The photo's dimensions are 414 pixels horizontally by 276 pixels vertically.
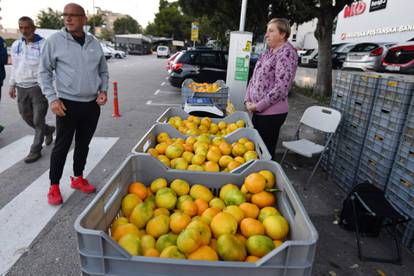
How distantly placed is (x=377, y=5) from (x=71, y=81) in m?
24.4

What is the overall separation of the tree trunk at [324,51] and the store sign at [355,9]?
15884mm

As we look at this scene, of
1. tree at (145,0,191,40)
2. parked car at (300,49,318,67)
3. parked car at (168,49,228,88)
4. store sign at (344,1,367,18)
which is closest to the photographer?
parked car at (168,49,228,88)

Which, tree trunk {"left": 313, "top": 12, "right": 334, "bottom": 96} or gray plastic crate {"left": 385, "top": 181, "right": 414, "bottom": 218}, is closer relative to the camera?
gray plastic crate {"left": 385, "top": 181, "right": 414, "bottom": 218}

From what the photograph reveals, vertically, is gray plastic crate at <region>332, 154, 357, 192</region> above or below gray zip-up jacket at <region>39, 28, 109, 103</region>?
below

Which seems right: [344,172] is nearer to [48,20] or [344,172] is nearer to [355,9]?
[355,9]

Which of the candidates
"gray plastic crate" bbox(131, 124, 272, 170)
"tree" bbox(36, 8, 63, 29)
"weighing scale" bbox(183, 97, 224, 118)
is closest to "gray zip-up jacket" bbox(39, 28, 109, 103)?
"gray plastic crate" bbox(131, 124, 272, 170)

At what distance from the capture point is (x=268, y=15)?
15969 mm

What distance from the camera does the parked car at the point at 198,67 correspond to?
36.3 ft

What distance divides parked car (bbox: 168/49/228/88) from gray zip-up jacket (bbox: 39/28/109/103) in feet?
26.6

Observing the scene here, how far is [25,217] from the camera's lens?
310cm

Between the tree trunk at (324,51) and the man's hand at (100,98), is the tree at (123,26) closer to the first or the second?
the tree trunk at (324,51)

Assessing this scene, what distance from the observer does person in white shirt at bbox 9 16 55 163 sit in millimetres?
3996

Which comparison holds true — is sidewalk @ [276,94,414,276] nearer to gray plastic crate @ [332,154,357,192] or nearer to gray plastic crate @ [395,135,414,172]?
gray plastic crate @ [332,154,357,192]

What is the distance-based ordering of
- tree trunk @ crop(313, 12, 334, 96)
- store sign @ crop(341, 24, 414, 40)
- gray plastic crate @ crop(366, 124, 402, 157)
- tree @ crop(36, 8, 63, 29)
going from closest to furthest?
1. gray plastic crate @ crop(366, 124, 402, 157)
2. tree trunk @ crop(313, 12, 334, 96)
3. store sign @ crop(341, 24, 414, 40)
4. tree @ crop(36, 8, 63, 29)
